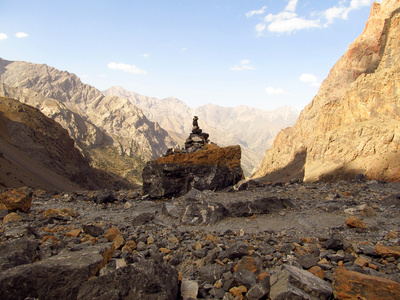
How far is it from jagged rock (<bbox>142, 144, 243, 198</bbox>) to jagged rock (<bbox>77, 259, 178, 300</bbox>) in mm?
9744

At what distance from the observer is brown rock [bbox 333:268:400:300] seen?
3.37 metres

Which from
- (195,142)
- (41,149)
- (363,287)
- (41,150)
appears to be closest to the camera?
(363,287)

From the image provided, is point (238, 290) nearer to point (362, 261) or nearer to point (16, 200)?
point (362, 261)

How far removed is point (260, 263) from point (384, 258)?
8.25 feet

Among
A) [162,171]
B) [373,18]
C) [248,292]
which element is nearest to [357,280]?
[248,292]

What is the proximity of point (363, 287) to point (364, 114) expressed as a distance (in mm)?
46783

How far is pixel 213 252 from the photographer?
17.3 ft

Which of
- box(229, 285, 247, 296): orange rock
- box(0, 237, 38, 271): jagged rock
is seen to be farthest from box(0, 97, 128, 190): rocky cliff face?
box(229, 285, 247, 296): orange rock

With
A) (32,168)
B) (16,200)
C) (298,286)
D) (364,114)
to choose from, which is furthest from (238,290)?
(32,168)

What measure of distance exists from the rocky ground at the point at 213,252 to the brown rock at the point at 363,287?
13 mm

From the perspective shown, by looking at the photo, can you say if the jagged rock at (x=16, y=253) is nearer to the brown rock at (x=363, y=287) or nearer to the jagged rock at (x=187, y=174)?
the brown rock at (x=363, y=287)

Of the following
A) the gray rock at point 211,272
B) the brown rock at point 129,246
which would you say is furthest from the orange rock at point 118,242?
the gray rock at point 211,272

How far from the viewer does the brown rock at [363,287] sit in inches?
133

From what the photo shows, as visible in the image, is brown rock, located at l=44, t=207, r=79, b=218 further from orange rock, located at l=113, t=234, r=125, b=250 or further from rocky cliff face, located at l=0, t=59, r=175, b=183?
rocky cliff face, located at l=0, t=59, r=175, b=183
